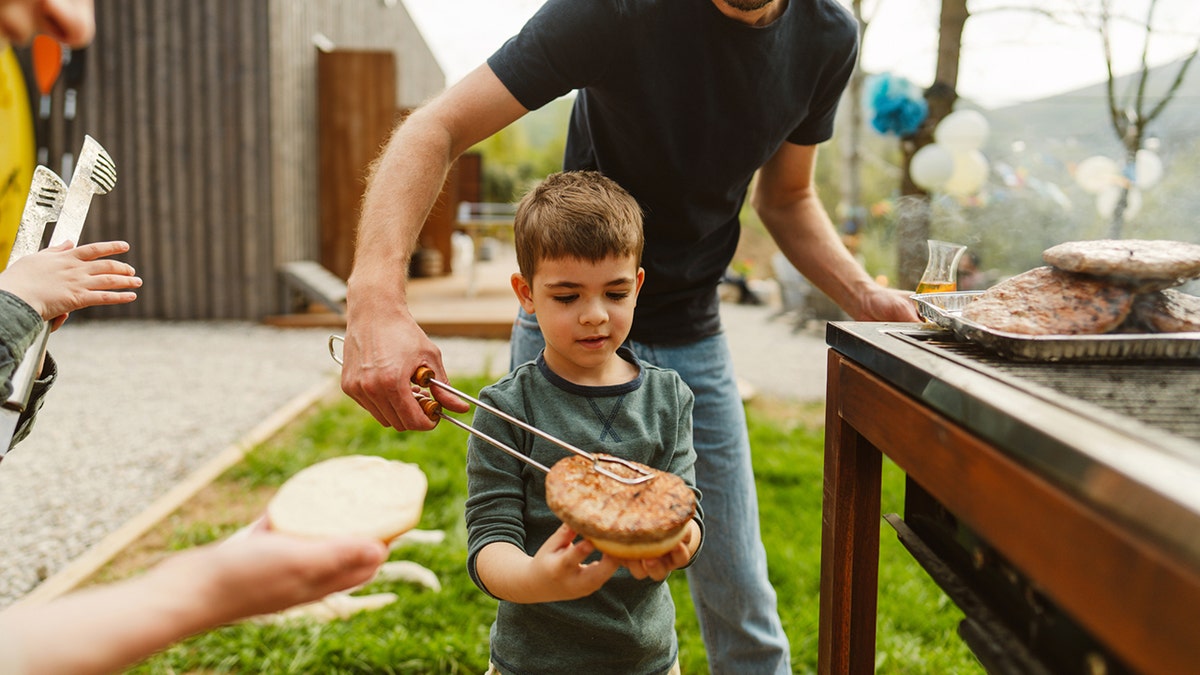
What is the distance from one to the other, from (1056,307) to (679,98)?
107cm

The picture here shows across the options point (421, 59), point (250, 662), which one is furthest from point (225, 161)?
point (421, 59)

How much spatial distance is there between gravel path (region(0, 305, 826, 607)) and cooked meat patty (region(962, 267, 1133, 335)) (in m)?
3.47

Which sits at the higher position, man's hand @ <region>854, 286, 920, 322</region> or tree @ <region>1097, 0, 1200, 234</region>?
tree @ <region>1097, 0, 1200, 234</region>

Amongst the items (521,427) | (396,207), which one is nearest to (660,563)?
(521,427)

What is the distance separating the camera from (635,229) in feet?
5.49

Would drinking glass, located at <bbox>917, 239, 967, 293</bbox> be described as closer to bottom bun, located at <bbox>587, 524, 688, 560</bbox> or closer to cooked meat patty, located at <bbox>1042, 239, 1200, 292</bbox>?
cooked meat patty, located at <bbox>1042, 239, 1200, 292</bbox>

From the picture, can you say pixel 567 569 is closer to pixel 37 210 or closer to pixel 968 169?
pixel 37 210

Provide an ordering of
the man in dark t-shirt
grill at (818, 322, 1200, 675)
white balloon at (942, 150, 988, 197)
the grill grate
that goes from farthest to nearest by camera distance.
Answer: white balloon at (942, 150, 988, 197) → the man in dark t-shirt → the grill grate → grill at (818, 322, 1200, 675)

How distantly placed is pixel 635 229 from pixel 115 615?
1106mm

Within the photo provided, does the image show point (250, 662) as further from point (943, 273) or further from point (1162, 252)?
point (1162, 252)

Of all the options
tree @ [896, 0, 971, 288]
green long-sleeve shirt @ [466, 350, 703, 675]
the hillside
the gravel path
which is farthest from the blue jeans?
the hillside

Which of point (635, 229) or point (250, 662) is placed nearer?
point (635, 229)

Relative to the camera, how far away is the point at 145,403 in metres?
5.78

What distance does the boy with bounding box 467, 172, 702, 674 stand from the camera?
1580 mm
